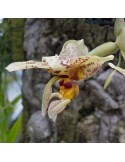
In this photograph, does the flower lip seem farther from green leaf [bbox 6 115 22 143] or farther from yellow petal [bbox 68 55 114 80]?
green leaf [bbox 6 115 22 143]

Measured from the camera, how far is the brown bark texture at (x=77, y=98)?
1.27 m

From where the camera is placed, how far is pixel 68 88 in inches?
19.6

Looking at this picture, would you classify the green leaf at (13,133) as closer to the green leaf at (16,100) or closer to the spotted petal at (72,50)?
the green leaf at (16,100)

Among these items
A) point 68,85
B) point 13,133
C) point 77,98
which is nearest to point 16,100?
point 13,133

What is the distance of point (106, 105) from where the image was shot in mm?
1274

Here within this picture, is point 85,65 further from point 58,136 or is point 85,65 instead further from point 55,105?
point 58,136

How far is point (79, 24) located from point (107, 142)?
15.8 inches

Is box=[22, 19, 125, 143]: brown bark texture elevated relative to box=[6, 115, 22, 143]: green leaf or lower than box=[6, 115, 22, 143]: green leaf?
elevated

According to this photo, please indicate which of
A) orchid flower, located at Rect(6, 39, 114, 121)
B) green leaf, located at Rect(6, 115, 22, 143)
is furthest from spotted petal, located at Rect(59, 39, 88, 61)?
green leaf, located at Rect(6, 115, 22, 143)

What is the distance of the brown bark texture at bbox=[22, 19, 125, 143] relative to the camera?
4.18 ft

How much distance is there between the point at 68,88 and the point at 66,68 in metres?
0.03

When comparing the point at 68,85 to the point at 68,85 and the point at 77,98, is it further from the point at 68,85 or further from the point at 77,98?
the point at 77,98

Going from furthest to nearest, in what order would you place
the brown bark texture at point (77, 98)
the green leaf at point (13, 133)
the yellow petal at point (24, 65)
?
the green leaf at point (13, 133)
the brown bark texture at point (77, 98)
the yellow petal at point (24, 65)

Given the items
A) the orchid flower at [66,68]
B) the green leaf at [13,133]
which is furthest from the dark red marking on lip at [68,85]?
the green leaf at [13,133]
